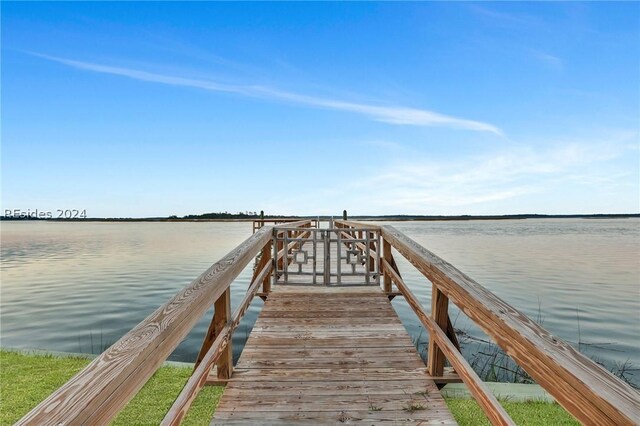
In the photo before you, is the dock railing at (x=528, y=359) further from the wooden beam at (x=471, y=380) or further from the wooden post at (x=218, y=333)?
the wooden post at (x=218, y=333)

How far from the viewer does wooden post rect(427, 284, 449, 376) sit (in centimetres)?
276

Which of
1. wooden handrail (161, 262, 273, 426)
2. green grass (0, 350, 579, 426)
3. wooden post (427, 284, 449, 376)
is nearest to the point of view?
wooden handrail (161, 262, 273, 426)

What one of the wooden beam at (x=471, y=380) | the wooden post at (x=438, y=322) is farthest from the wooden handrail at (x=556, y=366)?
the wooden post at (x=438, y=322)

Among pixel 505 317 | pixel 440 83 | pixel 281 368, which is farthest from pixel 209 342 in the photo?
pixel 440 83

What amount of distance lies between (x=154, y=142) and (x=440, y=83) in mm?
32142

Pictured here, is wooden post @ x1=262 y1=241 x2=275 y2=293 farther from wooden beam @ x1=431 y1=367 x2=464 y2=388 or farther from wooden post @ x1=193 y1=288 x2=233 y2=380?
wooden beam @ x1=431 y1=367 x2=464 y2=388

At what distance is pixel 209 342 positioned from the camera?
8.69ft

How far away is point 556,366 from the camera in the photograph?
1144 mm

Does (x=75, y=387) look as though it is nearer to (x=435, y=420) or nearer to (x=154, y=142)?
(x=435, y=420)

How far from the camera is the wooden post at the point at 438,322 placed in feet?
9.05

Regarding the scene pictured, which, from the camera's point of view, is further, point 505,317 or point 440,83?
point 440,83

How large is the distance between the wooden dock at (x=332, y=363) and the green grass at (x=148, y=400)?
0.93 m

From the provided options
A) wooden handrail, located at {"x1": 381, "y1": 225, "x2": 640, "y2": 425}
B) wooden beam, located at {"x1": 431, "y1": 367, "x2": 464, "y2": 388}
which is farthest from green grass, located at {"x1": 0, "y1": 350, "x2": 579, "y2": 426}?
wooden handrail, located at {"x1": 381, "y1": 225, "x2": 640, "y2": 425}

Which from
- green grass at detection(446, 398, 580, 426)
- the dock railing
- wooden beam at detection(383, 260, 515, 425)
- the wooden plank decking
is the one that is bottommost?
green grass at detection(446, 398, 580, 426)
